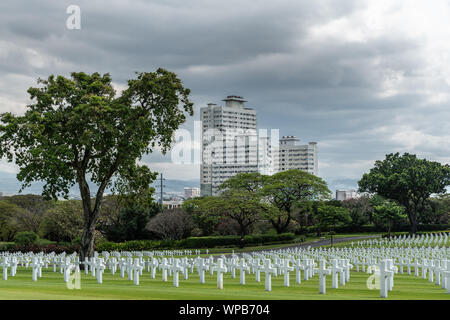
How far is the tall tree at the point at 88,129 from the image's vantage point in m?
30.9

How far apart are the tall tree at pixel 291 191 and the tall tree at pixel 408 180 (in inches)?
279

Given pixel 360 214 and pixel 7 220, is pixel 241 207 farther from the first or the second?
pixel 360 214

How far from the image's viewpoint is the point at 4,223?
72125mm

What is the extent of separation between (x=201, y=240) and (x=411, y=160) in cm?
3531

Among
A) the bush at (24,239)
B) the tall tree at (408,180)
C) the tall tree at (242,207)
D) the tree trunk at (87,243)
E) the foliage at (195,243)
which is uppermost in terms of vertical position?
the tall tree at (408,180)

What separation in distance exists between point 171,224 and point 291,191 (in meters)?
18.5

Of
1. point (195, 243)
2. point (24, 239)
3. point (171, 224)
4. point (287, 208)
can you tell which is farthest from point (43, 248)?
point (287, 208)

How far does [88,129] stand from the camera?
3159 cm

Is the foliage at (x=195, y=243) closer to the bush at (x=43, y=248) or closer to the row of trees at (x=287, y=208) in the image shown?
the row of trees at (x=287, y=208)

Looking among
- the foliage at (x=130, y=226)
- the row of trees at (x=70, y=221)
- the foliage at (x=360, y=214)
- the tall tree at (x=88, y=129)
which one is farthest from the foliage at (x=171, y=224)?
the tall tree at (x=88, y=129)

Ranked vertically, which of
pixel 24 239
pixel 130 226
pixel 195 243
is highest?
pixel 130 226

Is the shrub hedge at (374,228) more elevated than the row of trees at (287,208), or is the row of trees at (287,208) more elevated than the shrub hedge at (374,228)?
the row of trees at (287,208)

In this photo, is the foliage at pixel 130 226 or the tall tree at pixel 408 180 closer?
the foliage at pixel 130 226
